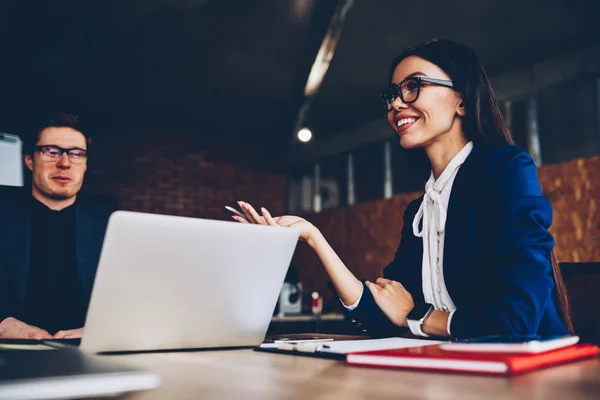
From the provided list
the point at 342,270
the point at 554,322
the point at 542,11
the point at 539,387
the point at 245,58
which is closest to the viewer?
the point at 539,387

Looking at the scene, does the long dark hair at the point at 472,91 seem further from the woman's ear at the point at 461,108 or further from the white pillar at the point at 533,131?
the white pillar at the point at 533,131

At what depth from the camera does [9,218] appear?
2273 mm

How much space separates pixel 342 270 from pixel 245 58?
180 inches

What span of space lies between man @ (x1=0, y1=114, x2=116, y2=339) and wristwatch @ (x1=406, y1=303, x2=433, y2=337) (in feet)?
5.23

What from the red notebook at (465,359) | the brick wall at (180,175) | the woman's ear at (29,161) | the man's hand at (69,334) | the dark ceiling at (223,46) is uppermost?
the dark ceiling at (223,46)

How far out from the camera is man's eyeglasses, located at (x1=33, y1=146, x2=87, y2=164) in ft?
7.93

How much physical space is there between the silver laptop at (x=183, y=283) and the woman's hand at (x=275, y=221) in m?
0.22

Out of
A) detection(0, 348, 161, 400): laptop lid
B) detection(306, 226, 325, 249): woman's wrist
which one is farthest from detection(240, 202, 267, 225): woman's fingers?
detection(0, 348, 161, 400): laptop lid

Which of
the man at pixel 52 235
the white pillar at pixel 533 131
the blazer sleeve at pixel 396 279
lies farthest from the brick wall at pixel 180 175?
the blazer sleeve at pixel 396 279

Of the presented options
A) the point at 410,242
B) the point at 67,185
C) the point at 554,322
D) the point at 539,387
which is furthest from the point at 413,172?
the point at 67,185

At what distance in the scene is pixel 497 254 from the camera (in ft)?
3.65

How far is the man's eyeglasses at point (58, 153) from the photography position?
2.42 metres

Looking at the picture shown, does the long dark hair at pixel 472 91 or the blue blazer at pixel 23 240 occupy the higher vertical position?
the long dark hair at pixel 472 91

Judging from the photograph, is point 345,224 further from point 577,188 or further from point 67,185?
point 67,185
